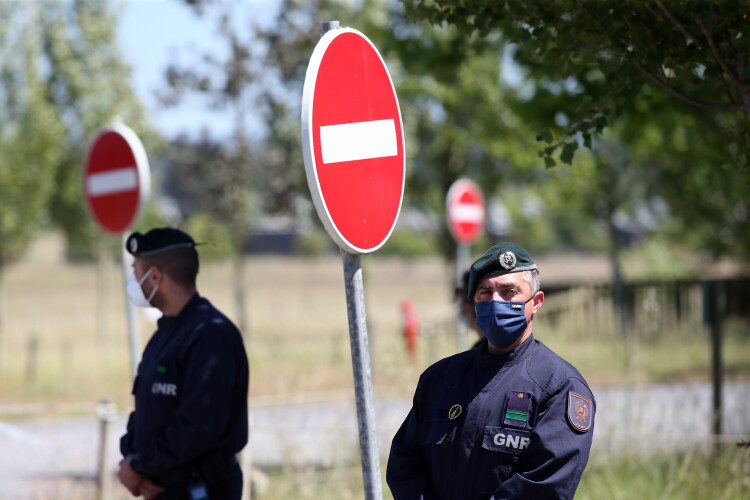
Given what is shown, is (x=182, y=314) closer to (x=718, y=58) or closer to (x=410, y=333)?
(x=718, y=58)

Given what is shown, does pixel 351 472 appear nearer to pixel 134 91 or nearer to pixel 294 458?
pixel 294 458

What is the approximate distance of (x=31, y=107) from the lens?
2162 centimetres

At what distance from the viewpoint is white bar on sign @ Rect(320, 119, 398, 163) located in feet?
10.2

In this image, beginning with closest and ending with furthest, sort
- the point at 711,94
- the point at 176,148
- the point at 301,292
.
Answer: the point at 711,94
the point at 176,148
the point at 301,292

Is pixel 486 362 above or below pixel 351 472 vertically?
above

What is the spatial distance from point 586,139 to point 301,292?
52.0 meters

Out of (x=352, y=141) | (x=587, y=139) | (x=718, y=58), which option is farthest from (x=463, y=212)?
(x=352, y=141)

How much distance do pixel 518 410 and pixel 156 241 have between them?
204cm

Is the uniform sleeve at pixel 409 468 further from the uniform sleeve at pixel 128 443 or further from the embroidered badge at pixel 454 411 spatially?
the uniform sleeve at pixel 128 443

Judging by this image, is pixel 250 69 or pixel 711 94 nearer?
pixel 711 94

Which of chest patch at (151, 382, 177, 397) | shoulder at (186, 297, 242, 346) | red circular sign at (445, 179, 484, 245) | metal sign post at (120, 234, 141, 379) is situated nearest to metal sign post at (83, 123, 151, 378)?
metal sign post at (120, 234, 141, 379)

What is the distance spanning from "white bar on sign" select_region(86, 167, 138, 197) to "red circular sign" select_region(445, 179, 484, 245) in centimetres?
573

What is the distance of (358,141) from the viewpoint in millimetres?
3205

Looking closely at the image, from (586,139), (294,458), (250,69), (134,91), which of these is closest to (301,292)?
(134,91)
